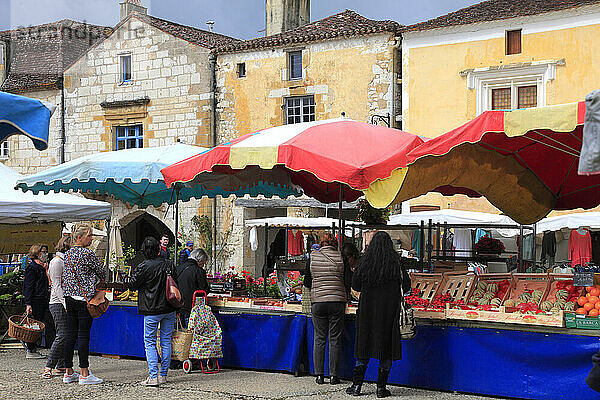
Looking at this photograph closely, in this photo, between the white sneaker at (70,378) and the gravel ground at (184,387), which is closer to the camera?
the gravel ground at (184,387)

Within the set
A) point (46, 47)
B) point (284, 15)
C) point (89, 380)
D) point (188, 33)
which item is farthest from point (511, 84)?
point (46, 47)

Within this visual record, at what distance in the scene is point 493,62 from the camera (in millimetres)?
20078

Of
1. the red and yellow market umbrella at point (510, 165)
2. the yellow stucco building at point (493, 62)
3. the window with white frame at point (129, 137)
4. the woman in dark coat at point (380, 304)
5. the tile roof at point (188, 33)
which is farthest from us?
the window with white frame at point (129, 137)

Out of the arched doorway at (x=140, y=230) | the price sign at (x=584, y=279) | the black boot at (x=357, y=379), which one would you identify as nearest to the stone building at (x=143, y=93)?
the arched doorway at (x=140, y=230)

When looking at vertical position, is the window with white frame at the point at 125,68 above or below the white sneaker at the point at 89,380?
above

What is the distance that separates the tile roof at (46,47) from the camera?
2888 centimetres

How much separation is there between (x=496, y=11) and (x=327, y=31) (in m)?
4.76

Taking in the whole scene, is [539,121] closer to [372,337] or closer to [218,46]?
[372,337]

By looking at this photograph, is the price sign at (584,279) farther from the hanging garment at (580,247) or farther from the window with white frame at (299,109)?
the window with white frame at (299,109)

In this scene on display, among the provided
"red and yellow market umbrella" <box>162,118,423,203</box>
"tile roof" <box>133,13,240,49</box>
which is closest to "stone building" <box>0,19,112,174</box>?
"tile roof" <box>133,13,240,49</box>

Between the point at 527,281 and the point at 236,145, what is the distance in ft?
11.5

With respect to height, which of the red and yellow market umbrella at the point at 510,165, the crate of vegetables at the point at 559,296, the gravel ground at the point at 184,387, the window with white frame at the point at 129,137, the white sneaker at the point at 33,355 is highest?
the window with white frame at the point at 129,137

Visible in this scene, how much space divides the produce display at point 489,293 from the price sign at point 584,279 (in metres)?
0.80

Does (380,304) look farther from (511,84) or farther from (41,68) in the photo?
(41,68)
